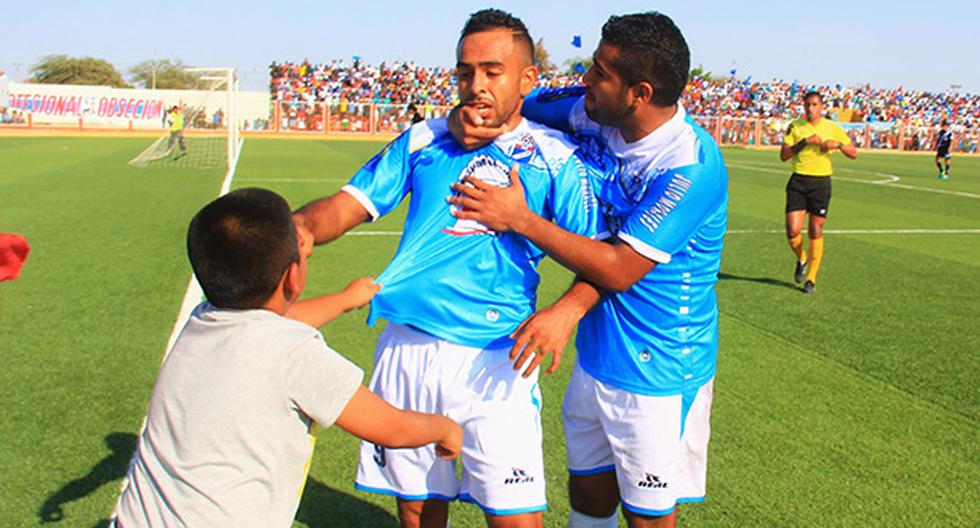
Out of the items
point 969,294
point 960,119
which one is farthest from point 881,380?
point 960,119

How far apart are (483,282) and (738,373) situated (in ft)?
13.1

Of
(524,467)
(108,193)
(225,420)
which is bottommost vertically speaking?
(108,193)

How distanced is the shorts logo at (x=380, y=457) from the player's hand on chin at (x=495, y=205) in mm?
888

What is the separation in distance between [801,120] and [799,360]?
4.70 meters

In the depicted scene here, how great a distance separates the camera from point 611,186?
293 cm

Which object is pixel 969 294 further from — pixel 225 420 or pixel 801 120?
pixel 225 420

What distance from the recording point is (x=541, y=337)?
103 inches

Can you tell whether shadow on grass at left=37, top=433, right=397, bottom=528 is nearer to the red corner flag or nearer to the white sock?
the white sock

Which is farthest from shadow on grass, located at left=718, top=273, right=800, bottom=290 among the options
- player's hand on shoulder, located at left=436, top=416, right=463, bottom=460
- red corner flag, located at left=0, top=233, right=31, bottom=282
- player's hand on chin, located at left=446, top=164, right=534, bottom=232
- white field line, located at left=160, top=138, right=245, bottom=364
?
red corner flag, located at left=0, top=233, right=31, bottom=282

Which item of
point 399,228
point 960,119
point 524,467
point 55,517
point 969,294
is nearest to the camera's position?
point 524,467

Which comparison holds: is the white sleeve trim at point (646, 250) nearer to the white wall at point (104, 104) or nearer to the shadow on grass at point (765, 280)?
the shadow on grass at point (765, 280)

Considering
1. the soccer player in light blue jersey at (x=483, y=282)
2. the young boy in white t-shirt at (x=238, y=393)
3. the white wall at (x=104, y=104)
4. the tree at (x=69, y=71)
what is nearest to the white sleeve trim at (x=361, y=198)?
the soccer player in light blue jersey at (x=483, y=282)

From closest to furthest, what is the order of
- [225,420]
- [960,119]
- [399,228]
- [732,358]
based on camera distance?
[225,420]
[732,358]
[399,228]
[960,119]

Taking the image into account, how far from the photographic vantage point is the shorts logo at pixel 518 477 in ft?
9.25
